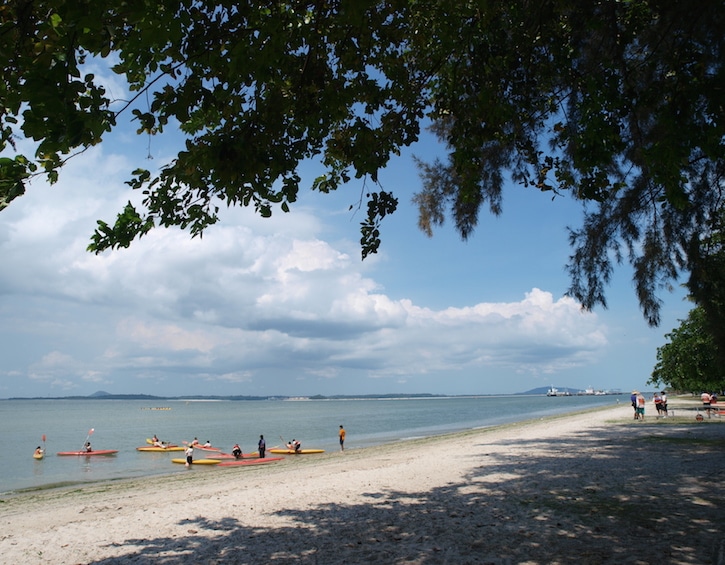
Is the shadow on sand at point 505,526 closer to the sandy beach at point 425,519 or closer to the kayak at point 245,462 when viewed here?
the sandy beach at point 425,519

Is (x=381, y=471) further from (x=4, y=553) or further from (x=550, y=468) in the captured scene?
(x=4, y=553)

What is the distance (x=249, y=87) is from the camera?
14.9 feet

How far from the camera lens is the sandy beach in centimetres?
562

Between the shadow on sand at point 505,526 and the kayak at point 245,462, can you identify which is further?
the kayak at point 245,462

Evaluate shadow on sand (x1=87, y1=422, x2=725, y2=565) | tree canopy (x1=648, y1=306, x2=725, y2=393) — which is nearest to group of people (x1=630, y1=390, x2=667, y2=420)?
tree canopy (x1=648, y1=306, x2=725, y2=393)

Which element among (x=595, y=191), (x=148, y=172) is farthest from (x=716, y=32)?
(x=148, y=172)

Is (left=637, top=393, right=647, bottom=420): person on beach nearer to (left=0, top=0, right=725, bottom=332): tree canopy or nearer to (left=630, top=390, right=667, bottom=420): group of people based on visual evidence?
(left=630, top=390, right=667, bottom=420): group of people

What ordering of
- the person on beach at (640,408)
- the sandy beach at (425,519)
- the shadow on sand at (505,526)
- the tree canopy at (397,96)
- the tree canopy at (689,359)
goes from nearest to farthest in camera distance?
the tree canopy at (397,96) < the shadow on sand at (505,526) < the sandy beach at (425,519) < the person on beach at (640,408) < the tree canopy at (689,359)

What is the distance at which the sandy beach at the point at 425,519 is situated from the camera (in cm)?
562

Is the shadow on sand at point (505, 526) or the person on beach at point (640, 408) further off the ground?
the shadow on sand at point (505, 526)

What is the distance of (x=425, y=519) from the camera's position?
23.4 feet

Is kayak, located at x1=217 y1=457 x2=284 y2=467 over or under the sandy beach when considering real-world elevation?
under

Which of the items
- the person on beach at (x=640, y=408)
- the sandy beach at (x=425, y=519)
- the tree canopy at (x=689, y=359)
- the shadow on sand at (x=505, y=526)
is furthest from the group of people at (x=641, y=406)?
the shadow on sand at (x=505, y=526)

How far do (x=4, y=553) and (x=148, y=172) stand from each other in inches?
243
